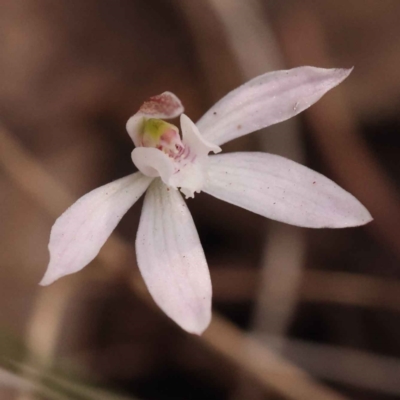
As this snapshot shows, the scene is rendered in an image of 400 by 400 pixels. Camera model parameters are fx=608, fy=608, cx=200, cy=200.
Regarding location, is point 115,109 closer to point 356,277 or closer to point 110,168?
point 110,168

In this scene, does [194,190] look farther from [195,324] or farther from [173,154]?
[195,324]

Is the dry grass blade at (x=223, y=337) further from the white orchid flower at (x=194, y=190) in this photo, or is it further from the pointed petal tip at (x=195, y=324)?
the pointed petal tip at (x=195, y=324)

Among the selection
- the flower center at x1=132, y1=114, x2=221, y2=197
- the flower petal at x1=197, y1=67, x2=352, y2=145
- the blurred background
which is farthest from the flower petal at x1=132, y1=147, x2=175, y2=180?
the blurred background

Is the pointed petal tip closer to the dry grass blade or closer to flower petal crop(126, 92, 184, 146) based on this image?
flower petal crop(126, 92, 184, 146)

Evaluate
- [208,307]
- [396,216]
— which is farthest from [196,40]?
[208,307]

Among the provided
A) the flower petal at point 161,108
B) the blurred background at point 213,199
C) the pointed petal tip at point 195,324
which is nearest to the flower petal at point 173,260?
the pointed petal tip at point 195,324

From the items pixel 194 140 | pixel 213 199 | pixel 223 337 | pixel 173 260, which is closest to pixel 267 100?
pixel 194 140
